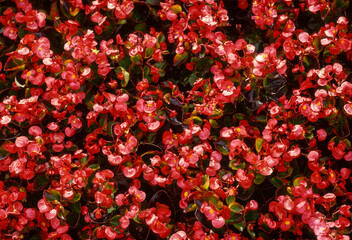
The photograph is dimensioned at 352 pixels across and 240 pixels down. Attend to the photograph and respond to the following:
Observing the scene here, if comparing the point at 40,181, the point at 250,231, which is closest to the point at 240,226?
the point at 250,231

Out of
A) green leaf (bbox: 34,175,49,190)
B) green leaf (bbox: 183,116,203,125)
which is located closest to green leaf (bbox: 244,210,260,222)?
green leaf (bbox: 183,116,203,125)

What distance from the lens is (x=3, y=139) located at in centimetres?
99

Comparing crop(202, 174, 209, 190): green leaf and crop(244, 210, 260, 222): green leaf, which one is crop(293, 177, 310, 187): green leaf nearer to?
crop(244, 210, 260, 222): green leaf

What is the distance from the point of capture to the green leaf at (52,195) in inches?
37.1

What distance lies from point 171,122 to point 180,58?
0.19 meters

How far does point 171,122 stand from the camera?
3.23 feet

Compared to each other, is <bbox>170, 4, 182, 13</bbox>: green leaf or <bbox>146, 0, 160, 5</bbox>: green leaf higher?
<bbox>170, 4, 182, 13</bbox>: green leaf

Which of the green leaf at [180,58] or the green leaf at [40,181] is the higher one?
the green leaf at [180,58]

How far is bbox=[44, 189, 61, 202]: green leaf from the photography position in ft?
3.09

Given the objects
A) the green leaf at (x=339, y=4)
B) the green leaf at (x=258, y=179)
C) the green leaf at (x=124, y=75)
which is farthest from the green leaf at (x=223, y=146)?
the green leaf at (x=339, y=4)

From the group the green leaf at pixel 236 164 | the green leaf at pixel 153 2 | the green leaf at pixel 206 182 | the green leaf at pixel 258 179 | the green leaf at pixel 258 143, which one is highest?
the green leaf at pixel 153 2

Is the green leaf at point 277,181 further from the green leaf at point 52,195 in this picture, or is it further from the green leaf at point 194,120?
the green leaf at point 52,195

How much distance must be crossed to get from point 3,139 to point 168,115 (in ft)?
1.59

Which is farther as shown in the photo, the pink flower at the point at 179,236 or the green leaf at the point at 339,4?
the green leaf at the point at 339,4
